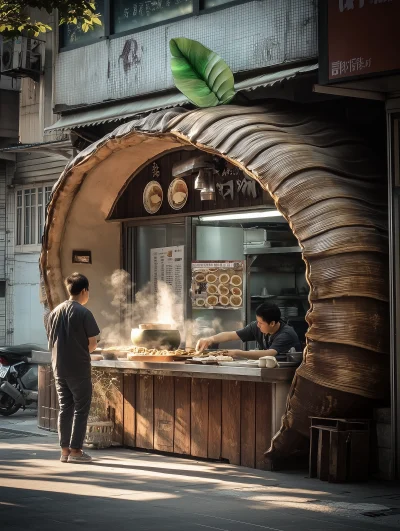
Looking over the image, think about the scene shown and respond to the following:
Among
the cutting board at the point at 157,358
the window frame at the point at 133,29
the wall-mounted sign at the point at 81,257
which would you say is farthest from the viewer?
the wall-mounted sign at the point at 81,257

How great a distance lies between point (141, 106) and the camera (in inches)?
567

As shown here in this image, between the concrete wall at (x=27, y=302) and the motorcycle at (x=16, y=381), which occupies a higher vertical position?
the concrete wall at (x=27, y=302)

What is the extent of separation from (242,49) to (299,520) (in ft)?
21.8

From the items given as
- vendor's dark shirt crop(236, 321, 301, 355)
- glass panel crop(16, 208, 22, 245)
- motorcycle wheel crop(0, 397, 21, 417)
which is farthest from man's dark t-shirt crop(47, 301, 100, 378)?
glass panel crop(16, 208, 22, 245)

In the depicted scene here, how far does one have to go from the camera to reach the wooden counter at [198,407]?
35.8 feet

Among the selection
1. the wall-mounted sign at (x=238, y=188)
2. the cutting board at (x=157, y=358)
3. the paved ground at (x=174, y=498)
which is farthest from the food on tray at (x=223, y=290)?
the paved ground at (x=174, y=498)

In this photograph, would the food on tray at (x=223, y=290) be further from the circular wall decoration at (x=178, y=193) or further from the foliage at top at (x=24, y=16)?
the foliage at top at (x=24, y=16)

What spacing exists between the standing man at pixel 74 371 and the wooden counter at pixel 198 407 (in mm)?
897

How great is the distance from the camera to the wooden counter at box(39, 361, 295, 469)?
1091 cm

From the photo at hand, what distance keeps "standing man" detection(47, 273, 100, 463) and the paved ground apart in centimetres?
30

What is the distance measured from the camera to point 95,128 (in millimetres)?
15789

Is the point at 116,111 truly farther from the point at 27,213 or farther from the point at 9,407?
the point at 27,213

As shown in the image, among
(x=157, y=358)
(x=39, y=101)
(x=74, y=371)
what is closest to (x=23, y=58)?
(x=39, y=101)

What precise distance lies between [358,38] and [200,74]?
296 centimetres
